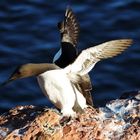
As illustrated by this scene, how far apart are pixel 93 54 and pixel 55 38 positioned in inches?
201

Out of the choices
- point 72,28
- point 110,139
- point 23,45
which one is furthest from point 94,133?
point 23,45

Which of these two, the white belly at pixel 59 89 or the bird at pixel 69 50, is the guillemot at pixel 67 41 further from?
the white belly at pixel 59 89

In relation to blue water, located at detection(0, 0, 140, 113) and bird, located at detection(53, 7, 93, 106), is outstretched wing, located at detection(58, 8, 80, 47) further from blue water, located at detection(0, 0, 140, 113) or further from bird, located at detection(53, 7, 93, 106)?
blue water, located at detection(0, 0, 140, 113)

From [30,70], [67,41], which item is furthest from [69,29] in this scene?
[30,70]

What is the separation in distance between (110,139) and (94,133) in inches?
5.3

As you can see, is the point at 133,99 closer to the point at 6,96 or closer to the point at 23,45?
the point at 6,96

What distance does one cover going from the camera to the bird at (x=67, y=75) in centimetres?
543

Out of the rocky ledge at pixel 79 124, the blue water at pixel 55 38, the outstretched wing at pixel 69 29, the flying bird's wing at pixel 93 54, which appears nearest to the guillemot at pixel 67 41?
the outstretched wing at pixel 69 29

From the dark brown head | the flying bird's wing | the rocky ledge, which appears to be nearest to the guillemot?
the flying bird's wing

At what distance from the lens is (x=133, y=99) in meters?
5.54

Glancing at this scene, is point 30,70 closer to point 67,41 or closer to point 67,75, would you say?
point 67,75

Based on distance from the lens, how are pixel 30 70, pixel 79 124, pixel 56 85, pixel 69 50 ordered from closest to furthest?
pixel 79 124
pixel 30 70
pixel 56 85
pixel 69 50

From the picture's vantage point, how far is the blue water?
372 inches

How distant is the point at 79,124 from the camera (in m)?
5.13
